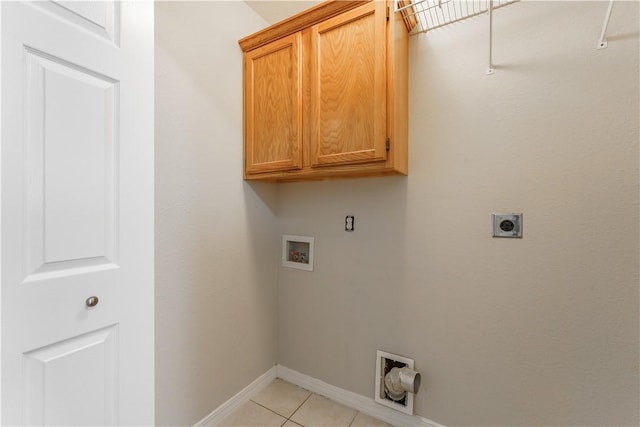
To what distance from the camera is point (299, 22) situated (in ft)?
4.72

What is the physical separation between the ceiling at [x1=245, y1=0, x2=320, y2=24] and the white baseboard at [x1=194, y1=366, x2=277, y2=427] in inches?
96.2

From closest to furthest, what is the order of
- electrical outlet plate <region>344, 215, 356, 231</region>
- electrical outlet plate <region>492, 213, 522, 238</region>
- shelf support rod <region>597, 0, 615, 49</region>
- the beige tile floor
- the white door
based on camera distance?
the white door → shelf support rod <region>597, 0, 615, 49</region> → electrical outlet plate <region>492, 213, 522, 238</region> → the beige tile floor → electrical outlet plate <region>344, 215, 356, 231</region>

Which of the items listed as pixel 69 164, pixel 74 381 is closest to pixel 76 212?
pixel 69 164

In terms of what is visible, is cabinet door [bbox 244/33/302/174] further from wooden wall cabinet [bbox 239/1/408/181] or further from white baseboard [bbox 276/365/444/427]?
white baseboard [bbox 276/365/444/427]

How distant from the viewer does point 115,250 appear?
91 cm

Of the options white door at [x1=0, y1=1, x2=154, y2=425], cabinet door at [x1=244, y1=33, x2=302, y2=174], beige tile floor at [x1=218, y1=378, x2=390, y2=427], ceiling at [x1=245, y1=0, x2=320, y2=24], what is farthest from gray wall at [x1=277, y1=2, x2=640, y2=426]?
white door at [x1=0, y1=1, x2=154, y2=425]

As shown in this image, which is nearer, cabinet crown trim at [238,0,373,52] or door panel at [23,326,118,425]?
door panel at [23,326,118,425]

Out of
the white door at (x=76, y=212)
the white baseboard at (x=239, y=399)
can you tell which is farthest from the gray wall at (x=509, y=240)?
the white door at (x=76, y=212)

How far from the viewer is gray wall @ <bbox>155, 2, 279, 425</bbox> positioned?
50.9 inches

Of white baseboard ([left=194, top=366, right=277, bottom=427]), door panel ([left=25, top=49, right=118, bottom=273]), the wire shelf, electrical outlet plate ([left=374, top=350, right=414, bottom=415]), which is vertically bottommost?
white baseboard ([left=194, top=366, right=277, bottom=427])

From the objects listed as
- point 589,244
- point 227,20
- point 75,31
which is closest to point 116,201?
point 75,31

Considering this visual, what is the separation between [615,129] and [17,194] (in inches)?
80.8

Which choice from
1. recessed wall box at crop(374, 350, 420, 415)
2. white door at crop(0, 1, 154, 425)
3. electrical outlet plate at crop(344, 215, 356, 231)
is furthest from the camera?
electrical outlet plate at crop(344, 215, 356, 231)

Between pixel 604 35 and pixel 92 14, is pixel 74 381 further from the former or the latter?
pixel 604 35
